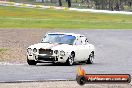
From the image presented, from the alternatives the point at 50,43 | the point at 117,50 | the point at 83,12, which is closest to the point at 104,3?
the point at 83,12

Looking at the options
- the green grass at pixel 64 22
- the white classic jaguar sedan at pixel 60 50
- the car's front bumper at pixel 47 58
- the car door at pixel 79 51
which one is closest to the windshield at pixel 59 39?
Result: the white classic jaguar sedan at pixel 60 50

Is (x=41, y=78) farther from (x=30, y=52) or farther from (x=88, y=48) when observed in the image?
(x=88, y=48)

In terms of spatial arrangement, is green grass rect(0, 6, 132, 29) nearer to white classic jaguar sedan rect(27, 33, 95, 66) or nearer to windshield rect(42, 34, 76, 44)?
white classic jaguar sedan rect(27, 33, 95, 66)

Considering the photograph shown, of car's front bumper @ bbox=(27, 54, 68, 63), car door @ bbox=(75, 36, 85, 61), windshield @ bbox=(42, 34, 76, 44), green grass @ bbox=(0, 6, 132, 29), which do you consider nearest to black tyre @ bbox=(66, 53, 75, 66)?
car's front bumper @ bbox=(27, 54, 68, 63)

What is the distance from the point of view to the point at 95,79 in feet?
39.6

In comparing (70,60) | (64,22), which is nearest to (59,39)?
(70,60)

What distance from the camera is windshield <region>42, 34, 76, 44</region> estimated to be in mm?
21844

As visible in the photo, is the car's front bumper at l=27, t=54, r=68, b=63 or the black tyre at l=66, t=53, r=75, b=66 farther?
the black tyre at l=66, t=53, r=75, b=66

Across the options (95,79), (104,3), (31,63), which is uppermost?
(95,79)

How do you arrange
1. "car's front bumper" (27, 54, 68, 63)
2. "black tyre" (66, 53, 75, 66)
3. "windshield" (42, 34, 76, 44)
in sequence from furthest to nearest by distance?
"windshield" (42, 34, 76, 44) < "black tyre" (66, 53, 75, 66) < "car's front bumper" (27, 54, 68, 63)

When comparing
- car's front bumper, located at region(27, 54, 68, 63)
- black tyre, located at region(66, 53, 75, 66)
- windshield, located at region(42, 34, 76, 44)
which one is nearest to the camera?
car's front bumper, located at region(27, 54, 68, 63)

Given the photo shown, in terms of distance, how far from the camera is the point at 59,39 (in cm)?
2202

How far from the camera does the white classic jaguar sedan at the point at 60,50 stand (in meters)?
20.7

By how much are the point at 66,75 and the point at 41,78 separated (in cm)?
147
